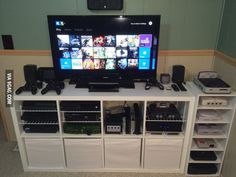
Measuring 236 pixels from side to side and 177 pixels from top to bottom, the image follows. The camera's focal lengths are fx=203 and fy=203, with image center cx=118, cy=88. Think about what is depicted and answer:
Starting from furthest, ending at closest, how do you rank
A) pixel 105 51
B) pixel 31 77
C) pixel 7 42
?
1. pixel 7 42
2. pixel 31 77
3. pixel 105 51

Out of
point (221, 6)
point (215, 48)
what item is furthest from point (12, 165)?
point (221, 6)

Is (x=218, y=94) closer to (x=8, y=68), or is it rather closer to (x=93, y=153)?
(x=93, y=153)

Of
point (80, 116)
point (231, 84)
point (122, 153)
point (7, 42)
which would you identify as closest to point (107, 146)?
point (122, 153)

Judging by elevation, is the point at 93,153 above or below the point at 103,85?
below

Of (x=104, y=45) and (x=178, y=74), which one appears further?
(x=178, y=74)

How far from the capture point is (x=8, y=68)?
7.16ft

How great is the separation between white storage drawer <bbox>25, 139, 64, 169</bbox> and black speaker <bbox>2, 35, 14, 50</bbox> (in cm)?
97

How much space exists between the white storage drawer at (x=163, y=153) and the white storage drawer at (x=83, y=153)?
46 centimetres

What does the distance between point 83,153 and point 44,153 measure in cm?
37

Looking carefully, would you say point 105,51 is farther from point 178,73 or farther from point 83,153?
point 83,153

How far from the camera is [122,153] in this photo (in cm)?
193

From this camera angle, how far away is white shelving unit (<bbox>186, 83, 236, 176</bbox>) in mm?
1728

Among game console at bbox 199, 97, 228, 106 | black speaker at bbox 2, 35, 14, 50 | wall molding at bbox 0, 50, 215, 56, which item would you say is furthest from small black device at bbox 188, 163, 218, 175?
black speaker at bbox 2, 35, 14, 50

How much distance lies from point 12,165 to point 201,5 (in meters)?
2.45
